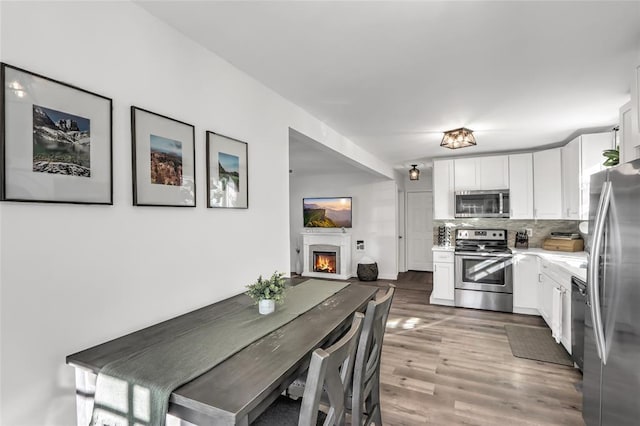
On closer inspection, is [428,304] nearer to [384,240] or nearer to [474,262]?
[474,262]

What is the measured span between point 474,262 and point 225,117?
424 centimetres

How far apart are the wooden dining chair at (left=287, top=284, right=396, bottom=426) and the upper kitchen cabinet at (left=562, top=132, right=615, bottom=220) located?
3.38 m

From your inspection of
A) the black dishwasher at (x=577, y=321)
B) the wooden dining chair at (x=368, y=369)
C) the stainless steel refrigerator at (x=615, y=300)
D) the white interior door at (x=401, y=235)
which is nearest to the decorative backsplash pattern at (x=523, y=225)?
the white interior door at (x=401, y=235)

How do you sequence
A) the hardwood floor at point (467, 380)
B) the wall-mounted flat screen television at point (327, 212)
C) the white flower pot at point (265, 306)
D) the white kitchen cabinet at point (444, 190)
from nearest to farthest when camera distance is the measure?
the white flower pot at point (265, 306)
the hardwood floor at point (467, 380)
the white kitchen cabinet at point (444, 190)
the wall-mounted flat screen television at point (327, 212)

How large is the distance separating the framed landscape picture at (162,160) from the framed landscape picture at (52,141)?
13cm

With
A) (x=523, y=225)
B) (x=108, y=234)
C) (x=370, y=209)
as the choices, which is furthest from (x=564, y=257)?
(x=108, y=234)

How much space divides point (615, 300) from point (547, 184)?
360 cm

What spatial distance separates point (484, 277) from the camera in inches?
184

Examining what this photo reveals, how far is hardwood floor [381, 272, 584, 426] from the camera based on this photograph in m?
2.24

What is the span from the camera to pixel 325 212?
24.1 ft

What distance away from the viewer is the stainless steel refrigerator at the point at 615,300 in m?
1.43

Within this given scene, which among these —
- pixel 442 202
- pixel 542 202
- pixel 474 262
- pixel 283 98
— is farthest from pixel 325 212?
pixel 283 98

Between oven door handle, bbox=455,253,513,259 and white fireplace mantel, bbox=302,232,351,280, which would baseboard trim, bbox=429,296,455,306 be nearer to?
oven door handle, bbox=455,253,513,259

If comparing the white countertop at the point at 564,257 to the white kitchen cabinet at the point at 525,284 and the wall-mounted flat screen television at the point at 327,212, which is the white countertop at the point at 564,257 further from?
the wall-mounted flat screen television at the point at 327,212
